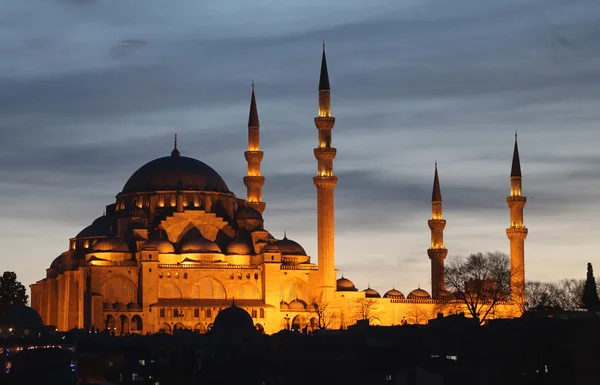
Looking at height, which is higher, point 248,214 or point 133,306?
point 248,214

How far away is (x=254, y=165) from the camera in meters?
120

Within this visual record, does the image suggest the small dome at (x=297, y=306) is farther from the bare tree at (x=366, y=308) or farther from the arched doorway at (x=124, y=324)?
the arched doorway at (x=124, y=324)

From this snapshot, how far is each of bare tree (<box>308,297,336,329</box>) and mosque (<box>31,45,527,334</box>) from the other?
0.09 metres

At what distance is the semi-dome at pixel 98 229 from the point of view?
381 ft

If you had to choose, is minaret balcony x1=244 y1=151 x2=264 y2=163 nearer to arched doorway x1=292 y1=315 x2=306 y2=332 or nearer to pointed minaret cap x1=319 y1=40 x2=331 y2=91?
pointed minaret cap x1=319 y1=40 x2=331 y2=91

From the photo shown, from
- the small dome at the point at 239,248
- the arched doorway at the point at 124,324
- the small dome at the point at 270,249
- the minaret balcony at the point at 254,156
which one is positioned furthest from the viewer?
the minaret balcony at the point at 254,156

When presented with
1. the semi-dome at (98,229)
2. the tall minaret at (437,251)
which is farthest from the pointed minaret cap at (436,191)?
the semi-dome at (98,229)

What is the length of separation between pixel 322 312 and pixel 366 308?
2.96 m

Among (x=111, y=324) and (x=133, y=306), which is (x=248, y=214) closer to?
(x=133, y=306)

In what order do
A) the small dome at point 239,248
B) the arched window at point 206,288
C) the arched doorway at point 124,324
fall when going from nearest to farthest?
the arched doorway at point 124,324 < the arched window at point 206,288 < the small dome at point 239,248

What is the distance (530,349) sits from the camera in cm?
7644

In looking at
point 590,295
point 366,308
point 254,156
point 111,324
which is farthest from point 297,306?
point 590,295

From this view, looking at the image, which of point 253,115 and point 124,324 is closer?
point 124,324

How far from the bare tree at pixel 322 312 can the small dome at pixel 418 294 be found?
8778 mm
